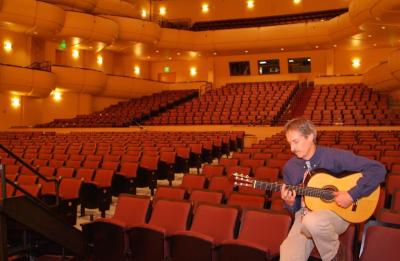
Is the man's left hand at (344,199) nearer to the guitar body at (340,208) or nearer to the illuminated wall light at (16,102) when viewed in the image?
the guitar body at (340,208)

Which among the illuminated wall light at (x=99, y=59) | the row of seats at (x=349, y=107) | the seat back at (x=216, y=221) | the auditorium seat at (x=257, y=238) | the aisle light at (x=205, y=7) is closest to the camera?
the auditorium seat at (x=257, y=238)

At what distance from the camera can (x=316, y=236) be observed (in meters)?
2.03

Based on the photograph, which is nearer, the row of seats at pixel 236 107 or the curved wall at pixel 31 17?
the curved wall at pixel 31 17

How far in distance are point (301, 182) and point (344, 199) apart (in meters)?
0.26

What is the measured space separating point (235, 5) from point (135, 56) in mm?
5929

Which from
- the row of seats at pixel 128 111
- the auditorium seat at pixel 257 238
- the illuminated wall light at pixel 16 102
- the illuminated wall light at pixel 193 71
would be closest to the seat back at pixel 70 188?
the auditorium seat at pixel 257 238

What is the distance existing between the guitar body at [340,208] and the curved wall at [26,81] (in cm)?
1395

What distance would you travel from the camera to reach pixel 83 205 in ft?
17.1

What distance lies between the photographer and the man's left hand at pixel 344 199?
206 cm

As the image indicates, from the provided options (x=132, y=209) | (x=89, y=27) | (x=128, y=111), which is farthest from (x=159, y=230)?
(x=89, y=27)

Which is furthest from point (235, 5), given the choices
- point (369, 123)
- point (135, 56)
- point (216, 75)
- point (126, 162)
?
point (126, 162)

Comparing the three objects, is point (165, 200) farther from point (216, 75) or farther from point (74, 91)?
point (216, 75)

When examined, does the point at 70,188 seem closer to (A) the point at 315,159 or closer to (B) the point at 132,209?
(B) the point at 132,209

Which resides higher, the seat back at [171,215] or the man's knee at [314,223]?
the man's knee at [314,223]
